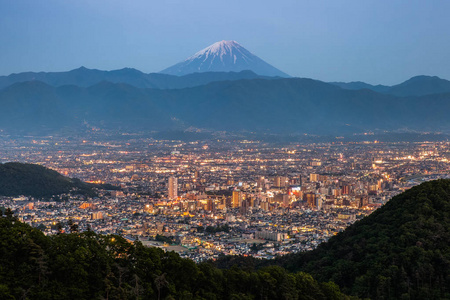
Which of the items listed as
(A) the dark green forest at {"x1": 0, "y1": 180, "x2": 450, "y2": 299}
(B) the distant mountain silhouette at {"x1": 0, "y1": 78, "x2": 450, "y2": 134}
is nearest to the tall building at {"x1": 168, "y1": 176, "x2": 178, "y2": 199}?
(A) the dark green forest at {"x1": 0, "y1": 180, "x2": 450, "y2": 299}

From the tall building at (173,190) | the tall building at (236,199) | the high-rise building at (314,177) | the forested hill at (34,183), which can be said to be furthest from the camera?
the high-rise building at (314,177)

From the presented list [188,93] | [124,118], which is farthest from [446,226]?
[188,93]

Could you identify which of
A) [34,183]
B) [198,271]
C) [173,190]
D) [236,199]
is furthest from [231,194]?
[198,271]

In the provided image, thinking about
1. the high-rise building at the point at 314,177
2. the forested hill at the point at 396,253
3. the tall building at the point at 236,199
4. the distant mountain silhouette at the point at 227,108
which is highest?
the distant mountain silhouette at the point at 227,108

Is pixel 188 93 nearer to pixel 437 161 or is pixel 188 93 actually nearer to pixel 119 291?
pixel 437 161

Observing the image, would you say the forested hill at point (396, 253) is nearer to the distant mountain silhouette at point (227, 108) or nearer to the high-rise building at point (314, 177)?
the high-rise building at point (314, 177)

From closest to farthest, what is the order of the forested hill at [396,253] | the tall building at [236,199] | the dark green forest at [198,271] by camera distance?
the dark green forest at [198,271] < the forested hill at [396,253] < the tall building at [236,199]

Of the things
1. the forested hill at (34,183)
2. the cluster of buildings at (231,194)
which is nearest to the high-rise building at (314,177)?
the cluster of buildings at (231,194)
